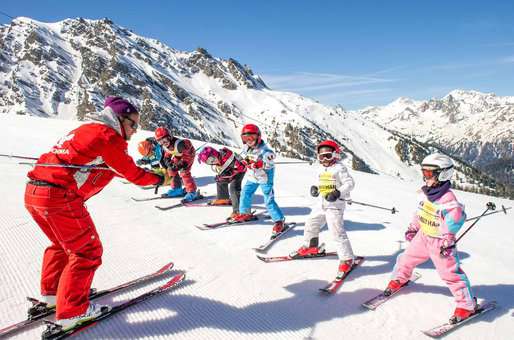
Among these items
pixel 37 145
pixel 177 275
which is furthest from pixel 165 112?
pixel 177 275

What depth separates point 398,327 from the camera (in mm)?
4449

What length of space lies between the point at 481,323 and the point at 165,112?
19798cm

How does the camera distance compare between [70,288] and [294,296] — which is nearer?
[70,288]

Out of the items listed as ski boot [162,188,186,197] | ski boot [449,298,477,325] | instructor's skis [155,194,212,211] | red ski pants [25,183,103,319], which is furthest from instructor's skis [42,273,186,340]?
ski boot [162,188,186,197]

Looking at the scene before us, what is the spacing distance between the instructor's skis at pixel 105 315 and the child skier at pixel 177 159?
4.80 metres

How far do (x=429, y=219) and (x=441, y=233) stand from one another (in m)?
0.23

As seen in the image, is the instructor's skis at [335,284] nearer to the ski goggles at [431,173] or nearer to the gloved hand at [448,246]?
the gloved hand at [448,246]

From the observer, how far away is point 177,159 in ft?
32.8

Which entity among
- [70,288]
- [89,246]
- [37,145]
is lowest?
[70,288]

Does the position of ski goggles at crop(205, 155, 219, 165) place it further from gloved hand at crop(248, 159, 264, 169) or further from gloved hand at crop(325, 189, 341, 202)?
gloved hand at crop(325, 189, 341, 202)

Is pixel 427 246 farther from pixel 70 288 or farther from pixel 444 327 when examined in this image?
pixel 70 288

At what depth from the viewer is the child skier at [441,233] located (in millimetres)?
4547

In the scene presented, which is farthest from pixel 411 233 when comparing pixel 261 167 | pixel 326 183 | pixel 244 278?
pixel 261 167

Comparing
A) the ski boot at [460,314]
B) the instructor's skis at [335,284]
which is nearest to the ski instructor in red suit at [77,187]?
the instructor's skis at [335,284]
